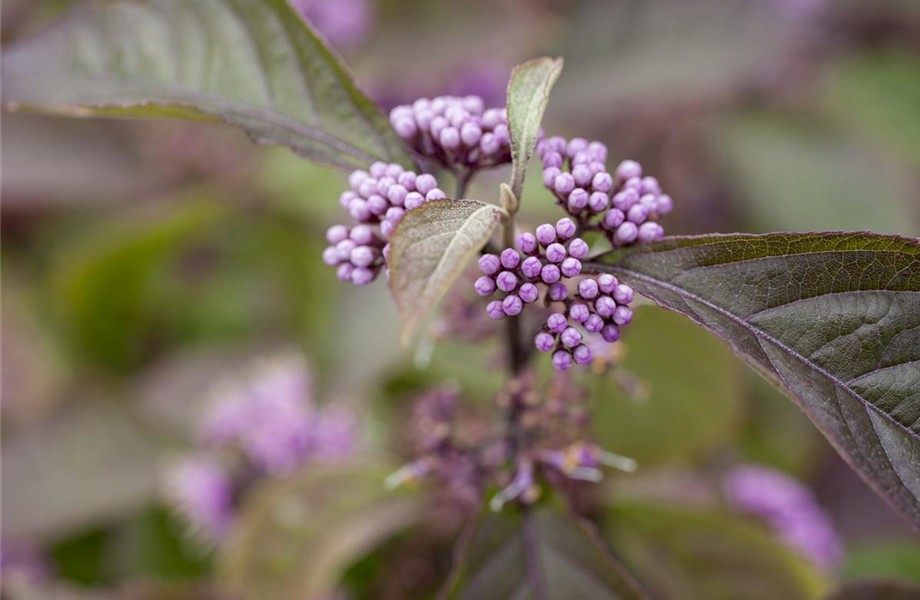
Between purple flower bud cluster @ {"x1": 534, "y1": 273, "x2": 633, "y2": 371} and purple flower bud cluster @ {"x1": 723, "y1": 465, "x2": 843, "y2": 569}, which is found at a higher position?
purple flower bud cluster @ {"x1": 534, "y1": 273, "x2": 633, "y2": 371}

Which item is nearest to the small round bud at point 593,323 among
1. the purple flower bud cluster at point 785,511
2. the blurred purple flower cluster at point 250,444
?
the blurred purple flower cluster at point 250,444

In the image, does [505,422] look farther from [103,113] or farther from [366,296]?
[366,296]

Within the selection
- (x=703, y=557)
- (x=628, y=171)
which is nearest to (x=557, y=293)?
(x=628, y=171)

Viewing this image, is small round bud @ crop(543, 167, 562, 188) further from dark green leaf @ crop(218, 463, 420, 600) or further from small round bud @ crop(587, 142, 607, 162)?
dark green leaf @ crop(218, 463, 420, 600)

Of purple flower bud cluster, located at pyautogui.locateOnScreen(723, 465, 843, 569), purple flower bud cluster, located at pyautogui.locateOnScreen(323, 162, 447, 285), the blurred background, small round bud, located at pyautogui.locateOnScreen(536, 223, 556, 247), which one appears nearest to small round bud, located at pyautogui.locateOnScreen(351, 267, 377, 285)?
purple flower bud cluster, located at pyautogui.locateOnScreen(323, 162, 447, 285)

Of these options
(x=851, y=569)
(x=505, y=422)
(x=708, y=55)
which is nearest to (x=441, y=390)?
(x=505, y=422)

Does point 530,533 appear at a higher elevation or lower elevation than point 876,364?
lower
